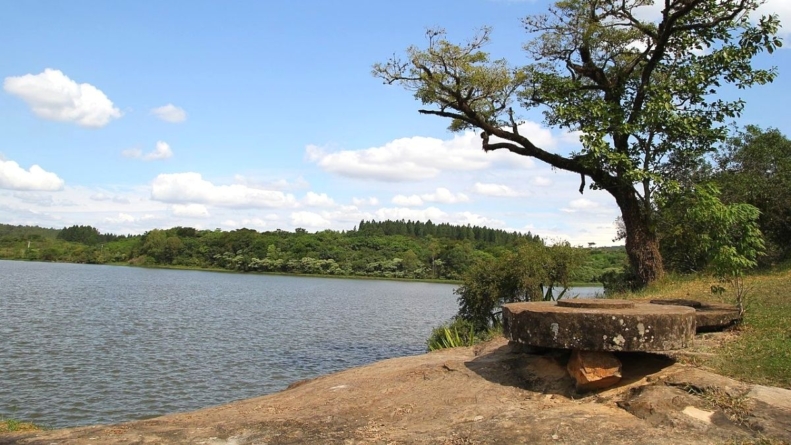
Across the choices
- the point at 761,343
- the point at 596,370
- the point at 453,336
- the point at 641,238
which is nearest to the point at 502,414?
the point at 596,370

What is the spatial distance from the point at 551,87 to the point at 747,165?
40.5ft

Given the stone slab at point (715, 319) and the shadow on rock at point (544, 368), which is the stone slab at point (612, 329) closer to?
the shadow on rock at point (544, 368)

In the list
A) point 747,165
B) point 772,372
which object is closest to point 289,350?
point 772,372

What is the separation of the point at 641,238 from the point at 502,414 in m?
13.6

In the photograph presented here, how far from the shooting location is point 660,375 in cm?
848

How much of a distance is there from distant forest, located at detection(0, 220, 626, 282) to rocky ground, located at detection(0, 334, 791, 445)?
264ft

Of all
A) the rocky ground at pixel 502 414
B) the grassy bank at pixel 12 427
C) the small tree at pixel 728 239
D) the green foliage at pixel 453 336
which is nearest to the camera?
the rocky ground at pixel 502 414

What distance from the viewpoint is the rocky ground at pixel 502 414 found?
6.93 m

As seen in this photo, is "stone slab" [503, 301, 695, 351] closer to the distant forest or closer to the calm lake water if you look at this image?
the calm lake water

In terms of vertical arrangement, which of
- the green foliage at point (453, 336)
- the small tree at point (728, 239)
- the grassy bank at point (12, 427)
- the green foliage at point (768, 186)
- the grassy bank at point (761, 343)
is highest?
the green foliage at point (768, 186)

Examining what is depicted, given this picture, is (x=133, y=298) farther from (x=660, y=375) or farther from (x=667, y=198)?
(x=660, y=375)

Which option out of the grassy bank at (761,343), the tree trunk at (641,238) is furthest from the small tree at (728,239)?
the tree trunk at (641,238)

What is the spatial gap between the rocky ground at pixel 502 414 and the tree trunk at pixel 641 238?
9.58 metres

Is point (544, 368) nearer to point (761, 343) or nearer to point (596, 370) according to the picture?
point (596, 370)
